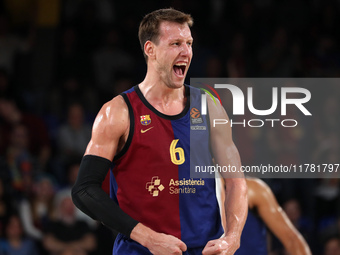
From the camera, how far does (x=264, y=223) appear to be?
5.53 meters

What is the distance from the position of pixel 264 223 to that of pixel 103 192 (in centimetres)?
245

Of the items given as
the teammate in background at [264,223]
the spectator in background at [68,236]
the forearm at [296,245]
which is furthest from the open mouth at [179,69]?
the spectator in background at [68,236]

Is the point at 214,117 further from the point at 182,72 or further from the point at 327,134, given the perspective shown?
the point at 327,134

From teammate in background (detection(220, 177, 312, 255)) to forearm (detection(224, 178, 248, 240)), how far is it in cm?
168

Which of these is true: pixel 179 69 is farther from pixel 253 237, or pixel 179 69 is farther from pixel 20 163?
pixel 20 163

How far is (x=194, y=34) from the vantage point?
31.3 ft

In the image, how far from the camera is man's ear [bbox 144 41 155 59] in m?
3.87

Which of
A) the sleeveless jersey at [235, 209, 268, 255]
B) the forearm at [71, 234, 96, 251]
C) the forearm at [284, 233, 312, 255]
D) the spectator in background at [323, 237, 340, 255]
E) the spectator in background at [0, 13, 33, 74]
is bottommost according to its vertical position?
the forearm at [71, 234, 96, 251]

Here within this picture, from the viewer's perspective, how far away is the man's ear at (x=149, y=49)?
3.87m

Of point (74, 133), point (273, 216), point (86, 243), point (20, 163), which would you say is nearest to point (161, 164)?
point (273, 216)

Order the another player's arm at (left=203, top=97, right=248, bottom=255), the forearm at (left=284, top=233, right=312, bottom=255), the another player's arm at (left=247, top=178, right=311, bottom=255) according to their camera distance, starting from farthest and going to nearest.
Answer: the forearm at (left=284, top=233, right=312, bottom=255)
the another player's arm at (left=247, top=178, right=311, bottom=255)
the another player's arm at (left=203, top=97, right=248, bottom=255)

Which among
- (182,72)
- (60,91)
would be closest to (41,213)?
(60,91)

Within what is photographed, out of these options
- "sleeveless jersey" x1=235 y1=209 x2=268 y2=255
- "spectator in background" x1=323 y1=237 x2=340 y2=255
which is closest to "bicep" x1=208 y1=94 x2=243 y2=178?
"sleeveless jersey" x1=235 y1=209 x2=268 y2=255

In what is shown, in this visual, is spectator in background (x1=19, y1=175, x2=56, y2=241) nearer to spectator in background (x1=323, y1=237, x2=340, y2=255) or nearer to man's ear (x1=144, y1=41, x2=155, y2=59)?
spectator in background (x1=323, y1=237, x2=340, y2=255)
